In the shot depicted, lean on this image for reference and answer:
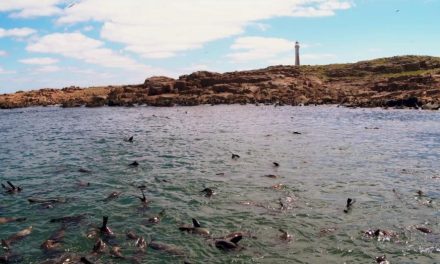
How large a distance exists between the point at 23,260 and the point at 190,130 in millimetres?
33087

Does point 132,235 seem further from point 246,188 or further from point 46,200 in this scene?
point 246,188

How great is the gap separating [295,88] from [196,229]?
229ft

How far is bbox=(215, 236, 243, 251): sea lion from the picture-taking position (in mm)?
15461

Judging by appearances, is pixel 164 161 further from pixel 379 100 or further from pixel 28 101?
pixel 28 101

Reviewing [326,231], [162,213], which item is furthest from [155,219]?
[326,231]

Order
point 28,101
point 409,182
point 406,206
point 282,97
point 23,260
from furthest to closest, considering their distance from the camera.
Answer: point 28,101 → point 282,97 → point 409,182 → point 406,206 → point 23,260

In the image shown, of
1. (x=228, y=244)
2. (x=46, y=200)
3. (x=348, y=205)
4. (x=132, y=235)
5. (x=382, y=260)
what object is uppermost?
(x=46, y=200)

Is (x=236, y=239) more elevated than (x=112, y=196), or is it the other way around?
(x=112, y=196)

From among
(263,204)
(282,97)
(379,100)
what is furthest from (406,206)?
(282,97)

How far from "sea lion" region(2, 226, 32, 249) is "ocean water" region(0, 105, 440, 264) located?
0.28 metres

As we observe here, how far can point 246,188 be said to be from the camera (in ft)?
75.5

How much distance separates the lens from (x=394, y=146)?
34.6 meters

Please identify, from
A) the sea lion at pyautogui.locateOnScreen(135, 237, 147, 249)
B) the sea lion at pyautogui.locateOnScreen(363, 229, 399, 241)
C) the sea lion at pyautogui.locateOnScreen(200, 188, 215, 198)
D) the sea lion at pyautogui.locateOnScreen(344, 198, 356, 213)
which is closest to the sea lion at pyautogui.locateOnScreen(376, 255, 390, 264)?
the sea lion at pyautogui.locateOnScreen(363, 229, 399, 241)

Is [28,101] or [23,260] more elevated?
[28,101]
